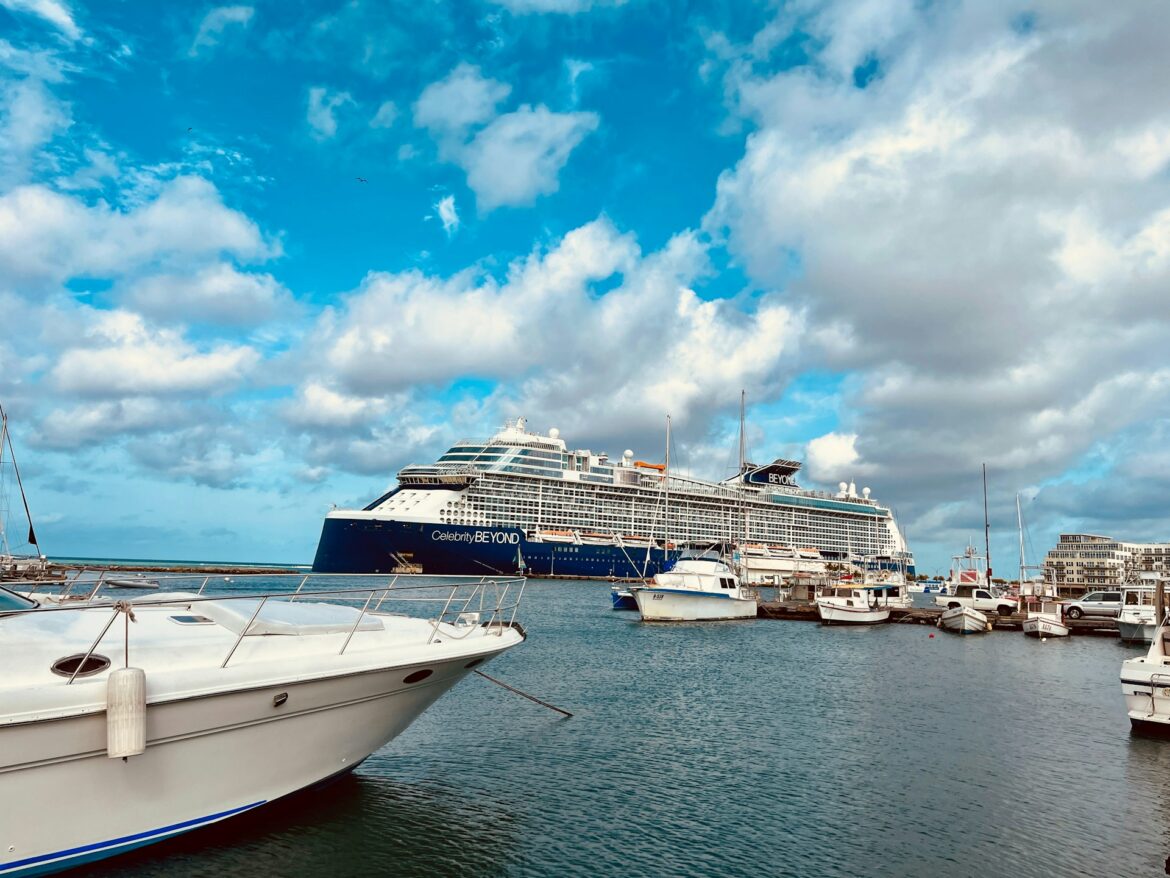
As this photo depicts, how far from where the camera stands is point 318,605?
12094mm

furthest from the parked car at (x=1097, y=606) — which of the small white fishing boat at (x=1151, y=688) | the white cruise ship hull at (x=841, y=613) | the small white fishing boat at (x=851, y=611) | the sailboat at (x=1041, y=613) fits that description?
the small white fishing boat at (x=1151, y=688)

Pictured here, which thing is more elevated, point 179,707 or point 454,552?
point 454,552

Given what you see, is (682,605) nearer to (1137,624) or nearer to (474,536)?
(1137,624)

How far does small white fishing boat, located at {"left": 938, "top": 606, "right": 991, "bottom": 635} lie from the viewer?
46.6 m

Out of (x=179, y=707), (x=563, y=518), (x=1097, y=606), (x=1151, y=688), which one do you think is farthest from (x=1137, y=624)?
(x=563, y=518)

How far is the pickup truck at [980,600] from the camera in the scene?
5356 cm

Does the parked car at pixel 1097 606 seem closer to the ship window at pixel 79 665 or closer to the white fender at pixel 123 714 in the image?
the white fender at pixel 123 714

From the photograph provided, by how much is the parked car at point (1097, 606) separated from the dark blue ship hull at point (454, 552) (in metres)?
31.7

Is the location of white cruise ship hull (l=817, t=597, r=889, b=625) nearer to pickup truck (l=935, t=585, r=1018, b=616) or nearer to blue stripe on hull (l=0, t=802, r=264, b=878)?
pickup truck (l=935, t=585, r=1018, b=616)

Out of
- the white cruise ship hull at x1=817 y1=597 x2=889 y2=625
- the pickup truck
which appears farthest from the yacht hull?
the pickup truck

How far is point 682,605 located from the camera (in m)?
44.9

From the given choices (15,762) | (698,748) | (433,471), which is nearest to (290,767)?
(15,762)

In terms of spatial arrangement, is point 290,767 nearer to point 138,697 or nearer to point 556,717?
point 138,697

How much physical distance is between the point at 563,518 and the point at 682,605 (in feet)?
165
